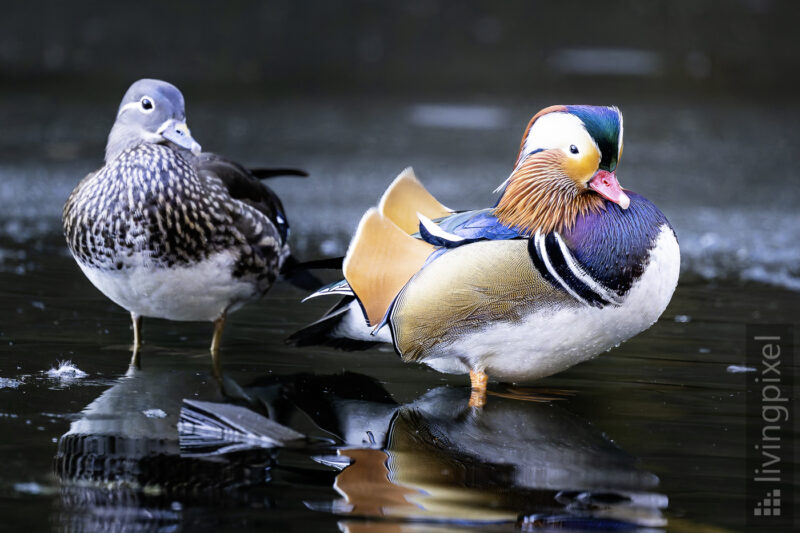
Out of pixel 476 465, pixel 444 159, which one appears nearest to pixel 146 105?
pixel 476 465

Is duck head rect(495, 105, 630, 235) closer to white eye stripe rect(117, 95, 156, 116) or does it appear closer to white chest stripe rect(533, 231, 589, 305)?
white chest stripe rect(533, 231, 589, 305)

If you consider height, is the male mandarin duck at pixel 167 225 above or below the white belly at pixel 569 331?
above

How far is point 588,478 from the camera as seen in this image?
2.91 metres

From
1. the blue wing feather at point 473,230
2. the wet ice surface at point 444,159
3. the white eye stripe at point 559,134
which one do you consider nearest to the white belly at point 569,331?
the blue wing feather at point 473,230

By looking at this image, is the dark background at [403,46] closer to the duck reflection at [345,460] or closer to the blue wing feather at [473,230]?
the blue wing feather at [473,230]

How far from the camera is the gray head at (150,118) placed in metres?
4.17

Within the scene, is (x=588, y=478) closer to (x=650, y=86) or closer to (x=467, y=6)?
(x=650, y=86)

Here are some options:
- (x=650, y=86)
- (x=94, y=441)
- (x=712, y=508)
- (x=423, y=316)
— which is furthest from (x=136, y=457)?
(x=650, y=86)

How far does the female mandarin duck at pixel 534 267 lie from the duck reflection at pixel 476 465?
21 cm

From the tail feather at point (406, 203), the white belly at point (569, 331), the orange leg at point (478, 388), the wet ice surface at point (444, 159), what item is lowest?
the orange leg at point (478, 388)

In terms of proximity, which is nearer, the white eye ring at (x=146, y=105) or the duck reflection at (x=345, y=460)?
the duck reflection at (x=345, y=460)

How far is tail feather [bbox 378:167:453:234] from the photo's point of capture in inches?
151

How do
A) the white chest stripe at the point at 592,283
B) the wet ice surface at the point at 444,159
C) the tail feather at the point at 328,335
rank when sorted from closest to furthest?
the white chest stripe at the point at 592,283 < the tail feather at the point at 328,335 < the wet ice surface at the point at 444,159

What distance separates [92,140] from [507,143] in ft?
10.9
